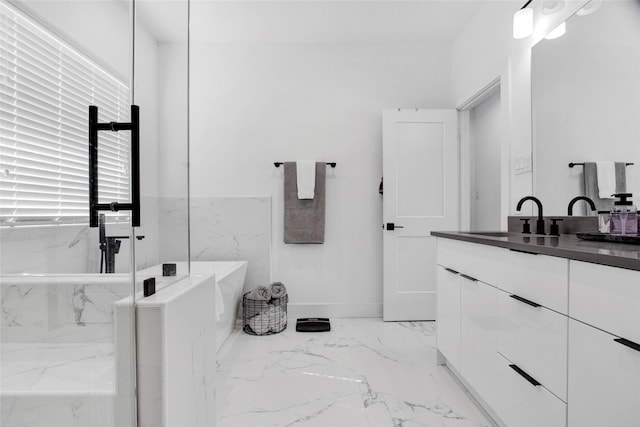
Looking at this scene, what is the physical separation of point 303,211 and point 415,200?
1.05m

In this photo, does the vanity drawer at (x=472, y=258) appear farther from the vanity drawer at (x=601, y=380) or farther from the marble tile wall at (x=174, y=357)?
the marble tile wall at (x=174, y=357)

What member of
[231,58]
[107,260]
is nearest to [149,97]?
[107,260]

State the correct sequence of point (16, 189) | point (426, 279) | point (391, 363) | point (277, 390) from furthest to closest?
point (426, 279) → point (391, 363) → point (277, 390) → point (16, 189)

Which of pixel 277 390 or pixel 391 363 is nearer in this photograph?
pixel 277 390

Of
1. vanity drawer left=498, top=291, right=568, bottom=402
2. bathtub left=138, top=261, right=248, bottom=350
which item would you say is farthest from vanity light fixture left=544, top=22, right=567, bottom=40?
bathtub left=138, top=261, right=248, bottom=350

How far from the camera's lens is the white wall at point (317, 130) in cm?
320

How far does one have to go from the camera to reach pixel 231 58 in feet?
10.5

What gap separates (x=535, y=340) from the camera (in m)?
1.15

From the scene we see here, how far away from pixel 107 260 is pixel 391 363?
6.33ft

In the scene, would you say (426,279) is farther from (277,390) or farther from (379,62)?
(379,62)

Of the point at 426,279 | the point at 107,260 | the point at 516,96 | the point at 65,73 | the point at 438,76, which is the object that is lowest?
the point at 426,279

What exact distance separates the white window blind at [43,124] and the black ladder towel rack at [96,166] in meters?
0.01

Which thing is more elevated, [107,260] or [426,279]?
[107,260]

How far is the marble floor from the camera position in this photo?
159cm
